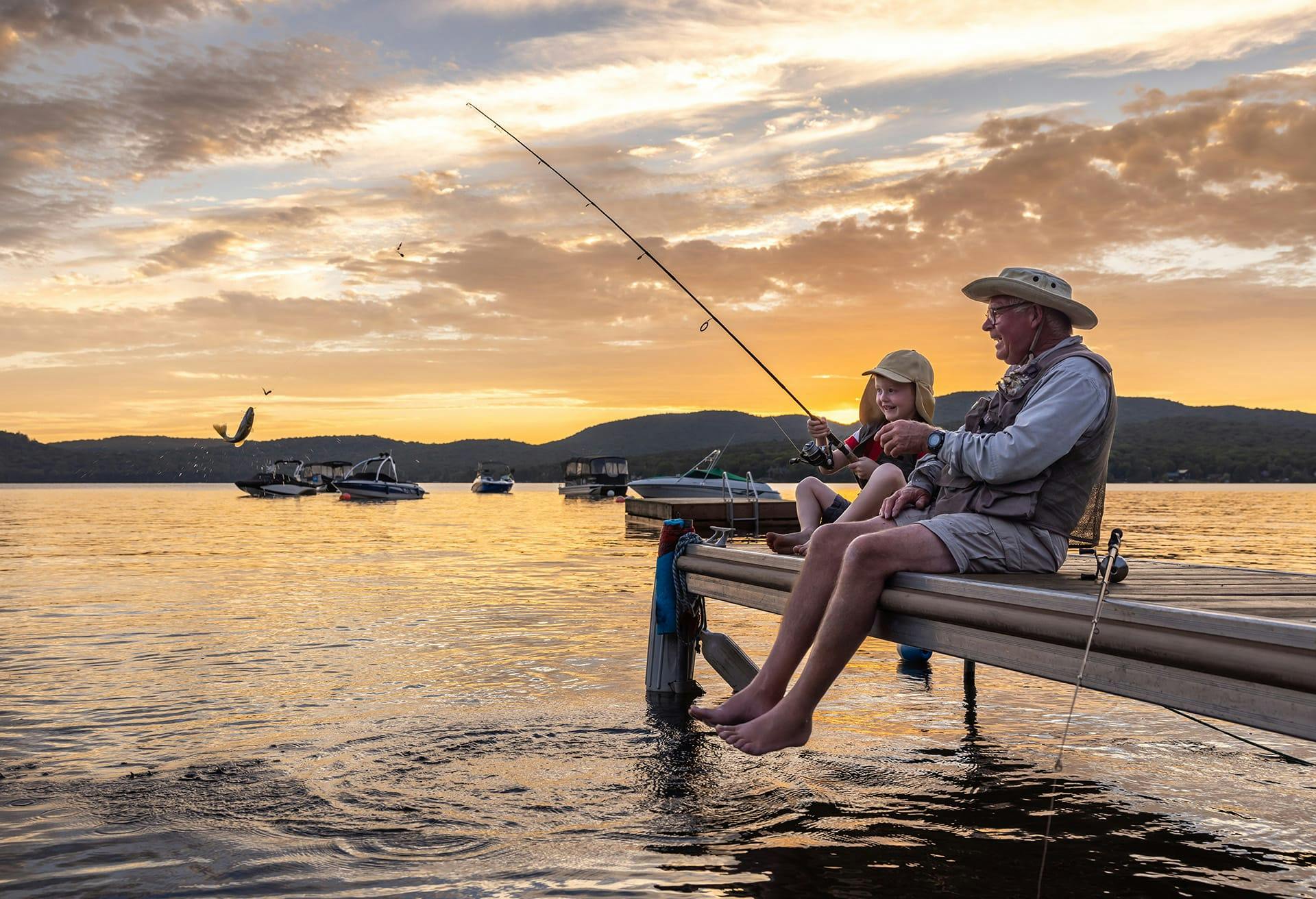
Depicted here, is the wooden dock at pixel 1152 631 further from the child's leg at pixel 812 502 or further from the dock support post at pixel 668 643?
the dock support post at pixel 668 643

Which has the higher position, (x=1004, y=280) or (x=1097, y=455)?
(x=1004, y=280)

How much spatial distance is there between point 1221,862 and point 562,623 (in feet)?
26.7

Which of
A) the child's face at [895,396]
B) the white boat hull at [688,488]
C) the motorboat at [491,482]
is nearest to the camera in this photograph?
the child's face at [895,396]

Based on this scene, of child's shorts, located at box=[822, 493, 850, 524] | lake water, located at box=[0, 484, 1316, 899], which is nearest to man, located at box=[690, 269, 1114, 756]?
lake water, located at box=[0, 484, 1316, 899]

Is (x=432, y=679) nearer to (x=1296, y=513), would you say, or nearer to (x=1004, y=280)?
(x=1004, y=280)

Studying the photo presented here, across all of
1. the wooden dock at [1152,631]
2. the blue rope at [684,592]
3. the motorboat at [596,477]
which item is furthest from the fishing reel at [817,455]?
the motorboat at [596,477]

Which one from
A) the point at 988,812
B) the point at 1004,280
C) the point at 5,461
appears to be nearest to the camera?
the point at 1004,280

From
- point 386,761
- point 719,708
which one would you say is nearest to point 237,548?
point 386,761

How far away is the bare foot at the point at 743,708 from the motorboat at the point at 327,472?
9213cm

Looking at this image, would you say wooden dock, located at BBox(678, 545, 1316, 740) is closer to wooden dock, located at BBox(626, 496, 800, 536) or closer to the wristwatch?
the wristwatch

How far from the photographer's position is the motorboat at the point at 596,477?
3280 inches

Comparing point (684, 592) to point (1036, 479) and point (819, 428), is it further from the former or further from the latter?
point (1036, 479)

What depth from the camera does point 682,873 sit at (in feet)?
13.1

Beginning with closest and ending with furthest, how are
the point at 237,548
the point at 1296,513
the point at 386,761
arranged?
the point at 386,761 → the point at 237,548 → the point at 1296,513
